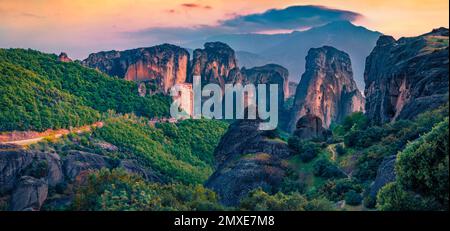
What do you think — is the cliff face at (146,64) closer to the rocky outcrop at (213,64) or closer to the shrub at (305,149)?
the rocky outcrop at (213,64)

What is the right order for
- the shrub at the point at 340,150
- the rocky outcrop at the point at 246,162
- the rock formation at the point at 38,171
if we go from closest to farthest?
the rocky outcrop at the point at 246,162 → the shrub at the point at 340,150 → the rock formation at the point at 38,171

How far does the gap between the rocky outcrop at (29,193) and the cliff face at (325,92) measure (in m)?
72.3

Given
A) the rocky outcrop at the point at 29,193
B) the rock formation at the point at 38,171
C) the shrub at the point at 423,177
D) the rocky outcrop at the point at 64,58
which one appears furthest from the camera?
the rocky outcrop at the point at 64,58

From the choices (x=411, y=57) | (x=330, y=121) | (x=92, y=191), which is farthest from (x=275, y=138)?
(x=330, y=121)

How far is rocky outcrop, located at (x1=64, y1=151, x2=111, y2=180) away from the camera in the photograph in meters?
50.6

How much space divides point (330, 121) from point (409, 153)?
92.6 m

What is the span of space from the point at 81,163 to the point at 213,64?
7334 cm

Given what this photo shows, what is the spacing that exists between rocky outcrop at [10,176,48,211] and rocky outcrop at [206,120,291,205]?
45.5 ft

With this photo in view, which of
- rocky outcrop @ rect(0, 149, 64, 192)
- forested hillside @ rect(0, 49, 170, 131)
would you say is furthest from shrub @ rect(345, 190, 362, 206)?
forested hillside @ rect(0, 49, 170, 131)

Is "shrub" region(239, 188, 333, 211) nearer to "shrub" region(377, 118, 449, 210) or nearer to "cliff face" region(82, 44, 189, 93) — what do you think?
"shrub" region(377, 118, 449, 210)

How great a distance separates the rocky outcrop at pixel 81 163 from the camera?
166 ft

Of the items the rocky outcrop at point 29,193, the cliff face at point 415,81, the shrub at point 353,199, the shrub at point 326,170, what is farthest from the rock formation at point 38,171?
the cliff face at point 415,81

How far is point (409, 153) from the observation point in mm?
19453
